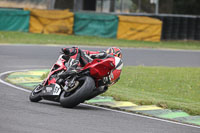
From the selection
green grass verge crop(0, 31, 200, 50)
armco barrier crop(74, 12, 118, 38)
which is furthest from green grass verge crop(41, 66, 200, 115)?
armco barrier crop(74, 12, 118, 38)

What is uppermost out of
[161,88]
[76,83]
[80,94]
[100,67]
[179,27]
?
[179,27]

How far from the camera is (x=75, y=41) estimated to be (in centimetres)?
2395

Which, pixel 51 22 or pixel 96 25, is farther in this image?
pixel 96 25

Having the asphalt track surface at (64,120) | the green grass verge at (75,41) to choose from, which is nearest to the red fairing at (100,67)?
the asphalt track surface at (64,120)

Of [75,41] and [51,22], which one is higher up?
[51,22]

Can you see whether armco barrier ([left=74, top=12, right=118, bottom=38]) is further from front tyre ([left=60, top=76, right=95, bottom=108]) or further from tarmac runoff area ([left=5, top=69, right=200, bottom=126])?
front tyre ([left=60, top=76, right=95, bottom=108])

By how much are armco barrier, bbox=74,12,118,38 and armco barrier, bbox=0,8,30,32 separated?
2.86 meters

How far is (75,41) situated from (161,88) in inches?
491

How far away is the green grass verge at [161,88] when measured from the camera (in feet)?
31.2

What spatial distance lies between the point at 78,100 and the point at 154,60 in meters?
11.3

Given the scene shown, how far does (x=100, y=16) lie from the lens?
1063 inches

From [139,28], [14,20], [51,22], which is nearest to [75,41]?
[51,22]

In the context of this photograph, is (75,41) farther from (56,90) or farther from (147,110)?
(56,90)

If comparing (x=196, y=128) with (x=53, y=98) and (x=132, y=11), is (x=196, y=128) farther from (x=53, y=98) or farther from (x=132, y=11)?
(x=132, y=11)
